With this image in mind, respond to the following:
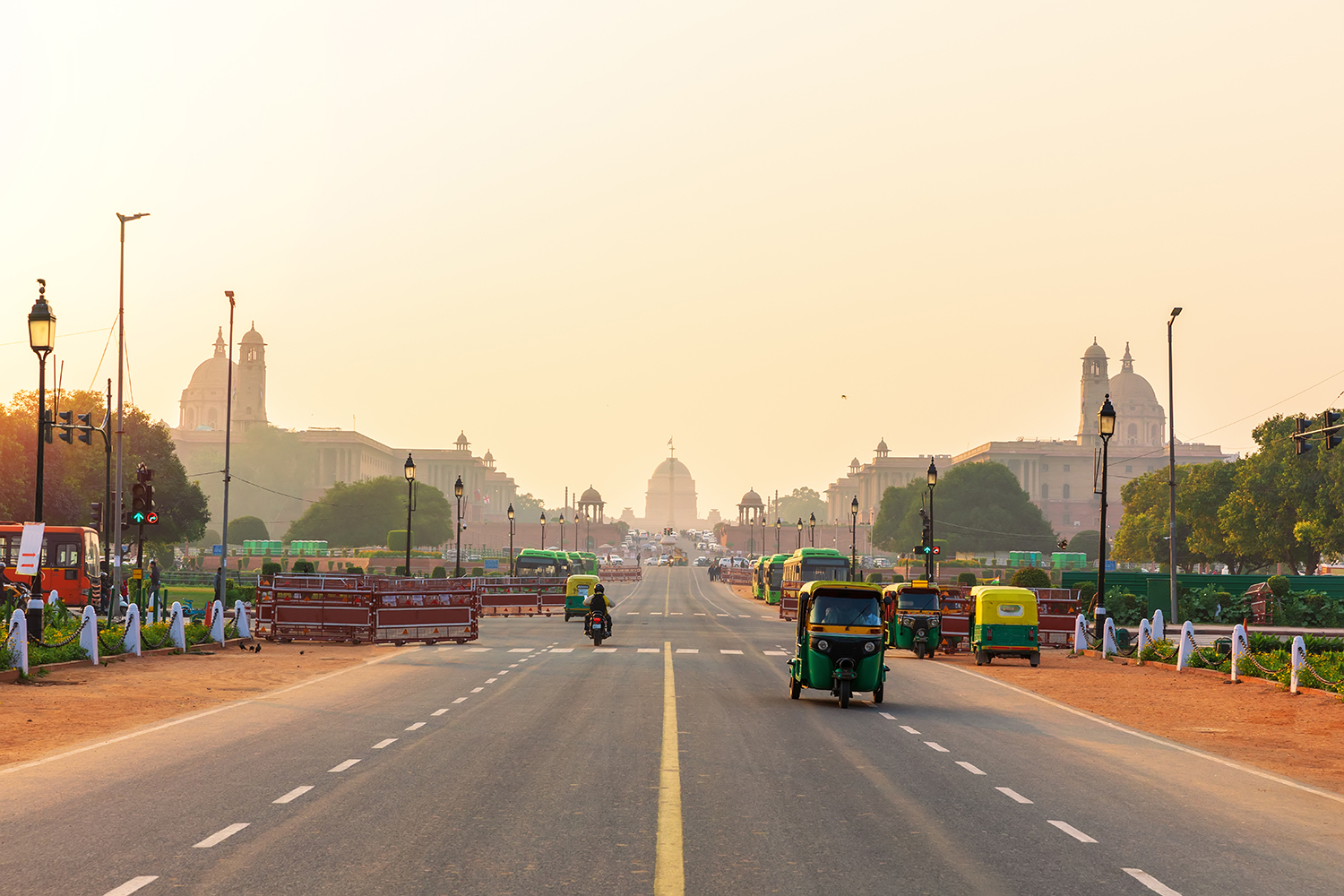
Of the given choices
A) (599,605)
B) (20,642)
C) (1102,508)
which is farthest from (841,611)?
(1102,508)

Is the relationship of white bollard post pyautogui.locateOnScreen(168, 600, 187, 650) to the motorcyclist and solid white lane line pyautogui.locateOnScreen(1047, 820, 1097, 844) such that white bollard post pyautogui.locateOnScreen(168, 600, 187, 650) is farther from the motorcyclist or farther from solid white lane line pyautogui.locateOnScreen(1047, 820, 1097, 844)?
solid white lane line pyautogui.locateOnScreen(1047, 820, 1097, 844)

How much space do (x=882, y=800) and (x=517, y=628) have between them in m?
35.3

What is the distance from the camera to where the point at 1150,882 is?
29.3 feet

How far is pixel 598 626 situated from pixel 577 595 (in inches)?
745

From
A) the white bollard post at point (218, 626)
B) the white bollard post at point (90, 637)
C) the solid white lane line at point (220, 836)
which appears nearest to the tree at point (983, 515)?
the white bollard post at point (218, 626)

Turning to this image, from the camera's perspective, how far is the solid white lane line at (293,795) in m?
11.5

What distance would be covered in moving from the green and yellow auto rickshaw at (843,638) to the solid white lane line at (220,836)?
11918 millimetres

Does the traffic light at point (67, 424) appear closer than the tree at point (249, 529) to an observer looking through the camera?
Yes

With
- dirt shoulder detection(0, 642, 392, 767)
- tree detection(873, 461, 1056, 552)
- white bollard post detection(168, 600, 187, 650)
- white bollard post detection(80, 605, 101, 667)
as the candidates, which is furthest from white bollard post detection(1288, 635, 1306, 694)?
tree detection(873, 461, 1056, 552)

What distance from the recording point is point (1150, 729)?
19.6 metres

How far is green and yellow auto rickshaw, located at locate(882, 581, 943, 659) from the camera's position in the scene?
112ft

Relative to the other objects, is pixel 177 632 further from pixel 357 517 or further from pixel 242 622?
pixel 357 517

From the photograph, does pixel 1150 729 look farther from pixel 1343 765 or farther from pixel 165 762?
pixel 165 762

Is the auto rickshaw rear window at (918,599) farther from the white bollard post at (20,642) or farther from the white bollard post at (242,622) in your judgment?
the white bollard post at (20,642)
